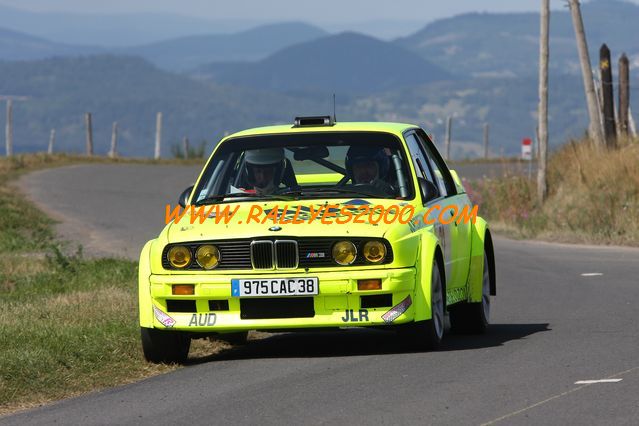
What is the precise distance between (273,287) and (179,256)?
2.29ft

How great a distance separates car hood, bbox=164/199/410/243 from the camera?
10.1 meters

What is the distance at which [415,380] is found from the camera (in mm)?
9234

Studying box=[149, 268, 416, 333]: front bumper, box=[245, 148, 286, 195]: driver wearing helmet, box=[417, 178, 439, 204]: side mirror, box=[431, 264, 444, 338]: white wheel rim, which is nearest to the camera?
box=[149, 268, 416, 333]: front bumper

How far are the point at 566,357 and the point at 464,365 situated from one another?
2.48 ft

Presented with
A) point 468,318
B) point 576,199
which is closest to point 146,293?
point 468,318

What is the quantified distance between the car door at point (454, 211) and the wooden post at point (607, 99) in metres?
21.1

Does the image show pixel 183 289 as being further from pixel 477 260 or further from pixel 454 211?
pixel 477 260

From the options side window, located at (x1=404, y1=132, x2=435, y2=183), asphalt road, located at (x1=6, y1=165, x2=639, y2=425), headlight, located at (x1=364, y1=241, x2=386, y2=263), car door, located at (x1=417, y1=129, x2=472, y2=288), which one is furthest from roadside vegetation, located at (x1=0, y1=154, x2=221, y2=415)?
side window, located at (x1=404, y1=132, x2=435, y2=183)

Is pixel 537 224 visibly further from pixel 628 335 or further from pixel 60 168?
pixel 60 168

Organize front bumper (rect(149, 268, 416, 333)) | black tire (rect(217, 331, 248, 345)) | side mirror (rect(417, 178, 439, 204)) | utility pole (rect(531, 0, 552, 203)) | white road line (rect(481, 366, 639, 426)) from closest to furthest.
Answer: white road line (rect(481, 366, 639, 426)) → front bumper (rect(149, 268, 416, 333)) → side mirror (rect(417, 178, 439, 204)) → black tire (rect(217, 331, 248, 345)) → utility pole (rect(531, 0, 552, 203))

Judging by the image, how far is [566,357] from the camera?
10.2 meters

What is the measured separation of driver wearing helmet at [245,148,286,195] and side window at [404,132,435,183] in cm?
97

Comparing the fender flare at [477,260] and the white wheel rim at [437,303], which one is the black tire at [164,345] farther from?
the fender flare at [477,260]

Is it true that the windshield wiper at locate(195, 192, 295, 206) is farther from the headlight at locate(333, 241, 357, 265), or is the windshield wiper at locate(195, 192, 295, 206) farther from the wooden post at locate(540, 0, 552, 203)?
the wooden post at locate(540, 0, 552, 203)
